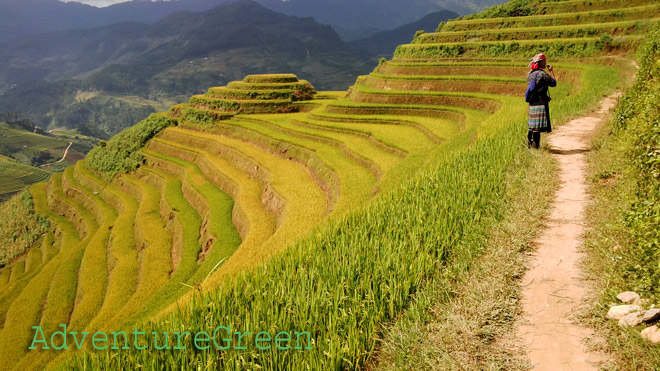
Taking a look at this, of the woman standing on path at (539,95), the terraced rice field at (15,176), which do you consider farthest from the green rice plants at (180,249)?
the terraced rice field at (15,176)

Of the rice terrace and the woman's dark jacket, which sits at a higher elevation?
the woman's dark jacket

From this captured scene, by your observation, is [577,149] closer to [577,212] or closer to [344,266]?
[577,212]

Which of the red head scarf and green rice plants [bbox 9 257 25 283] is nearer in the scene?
the red head scarf

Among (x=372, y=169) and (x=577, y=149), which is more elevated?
(x=577, y=149)

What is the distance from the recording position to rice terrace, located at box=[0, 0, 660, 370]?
3.03m

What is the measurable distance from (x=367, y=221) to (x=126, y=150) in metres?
40.4

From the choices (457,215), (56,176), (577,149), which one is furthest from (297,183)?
(56,176)

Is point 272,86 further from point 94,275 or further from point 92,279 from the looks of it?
point 92,279

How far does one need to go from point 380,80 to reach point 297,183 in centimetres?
1840

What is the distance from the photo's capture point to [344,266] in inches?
157

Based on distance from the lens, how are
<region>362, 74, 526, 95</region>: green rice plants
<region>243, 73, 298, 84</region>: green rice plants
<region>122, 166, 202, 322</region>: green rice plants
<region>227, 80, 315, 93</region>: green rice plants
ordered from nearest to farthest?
<region>122, 166, 202, 322</region>: green rice plants, <region>362, 74, 526, 95</region>: green rice plants, <region>227, 80, 315, 93</region>: green rice plants, <region>243, 73, 298, 84</region>: green rice plants

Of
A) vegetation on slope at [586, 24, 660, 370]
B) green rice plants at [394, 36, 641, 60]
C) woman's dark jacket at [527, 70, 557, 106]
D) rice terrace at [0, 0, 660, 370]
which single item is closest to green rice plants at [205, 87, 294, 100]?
rice terrace at [0, 0, 660, 370]

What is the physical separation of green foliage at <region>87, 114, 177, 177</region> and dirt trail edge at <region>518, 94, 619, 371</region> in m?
37.1

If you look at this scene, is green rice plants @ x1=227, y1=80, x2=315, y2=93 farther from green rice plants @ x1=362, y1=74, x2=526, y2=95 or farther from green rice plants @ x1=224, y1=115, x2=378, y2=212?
green rice plants @ x1=224, y1=115, x2=378, y2=212
